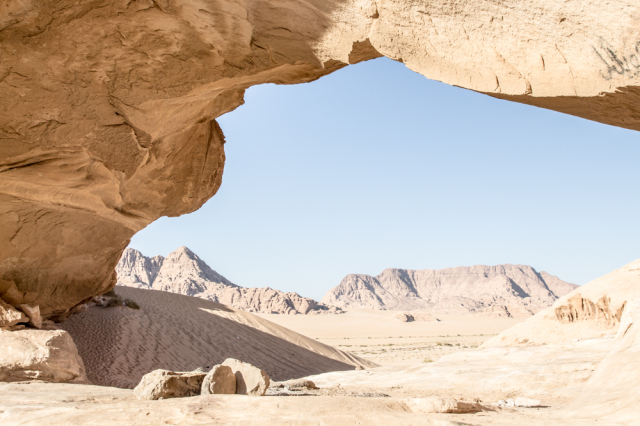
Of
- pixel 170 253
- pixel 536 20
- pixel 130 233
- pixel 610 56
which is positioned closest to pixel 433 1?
pixel 536 20

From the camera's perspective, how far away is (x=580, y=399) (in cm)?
407

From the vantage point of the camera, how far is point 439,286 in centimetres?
11575

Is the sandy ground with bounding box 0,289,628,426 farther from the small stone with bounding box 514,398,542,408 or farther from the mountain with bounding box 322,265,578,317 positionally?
the mountain with bounding box 322,265,578,317

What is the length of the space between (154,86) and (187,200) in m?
3.02

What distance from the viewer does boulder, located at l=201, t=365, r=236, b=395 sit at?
464 centimetres

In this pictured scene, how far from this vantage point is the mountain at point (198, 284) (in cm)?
5059

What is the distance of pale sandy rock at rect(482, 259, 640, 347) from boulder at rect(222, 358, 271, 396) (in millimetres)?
7294

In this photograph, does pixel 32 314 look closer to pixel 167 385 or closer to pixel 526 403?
pixel 167 385

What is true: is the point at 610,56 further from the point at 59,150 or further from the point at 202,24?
the point at 59,150

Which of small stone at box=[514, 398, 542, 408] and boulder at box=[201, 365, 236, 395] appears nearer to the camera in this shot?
boulder at box=[201, 365, 236, 395]

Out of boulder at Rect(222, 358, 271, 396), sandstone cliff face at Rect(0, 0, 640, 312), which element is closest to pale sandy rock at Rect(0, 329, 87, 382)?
sandstone cliff face at Rect(0, 0, 640, 312)

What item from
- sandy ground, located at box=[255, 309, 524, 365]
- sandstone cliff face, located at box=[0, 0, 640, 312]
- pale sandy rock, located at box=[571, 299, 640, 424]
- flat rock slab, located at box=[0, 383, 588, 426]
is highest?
sandstone cliff face, located at box=[0, 0, 640, 312]

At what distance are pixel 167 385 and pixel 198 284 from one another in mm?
58383

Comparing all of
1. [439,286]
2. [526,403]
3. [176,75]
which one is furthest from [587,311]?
[439,286]
